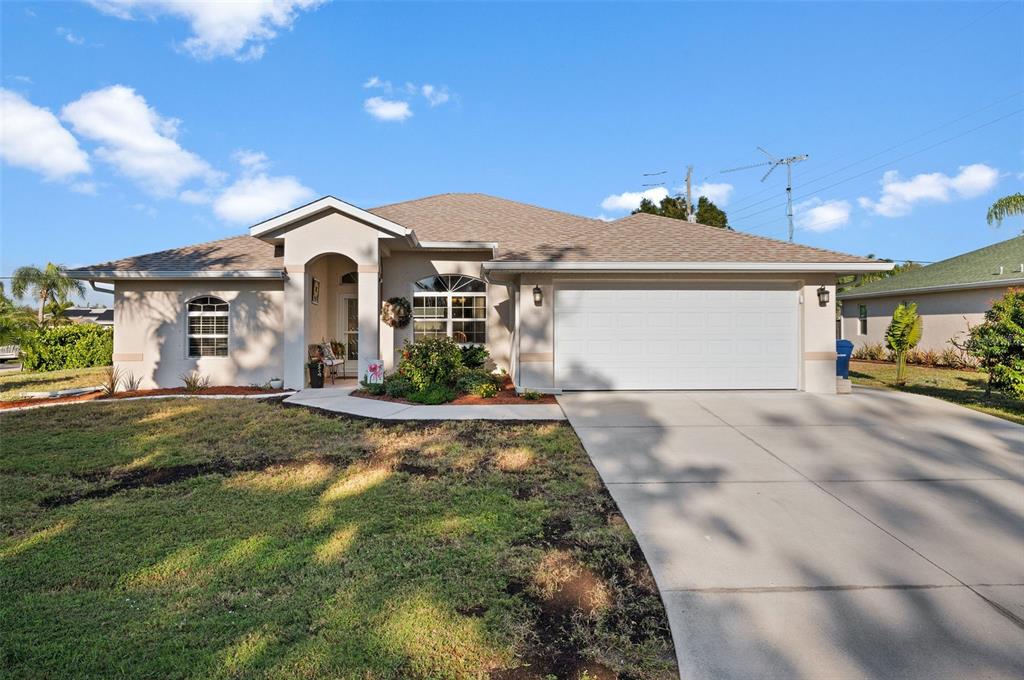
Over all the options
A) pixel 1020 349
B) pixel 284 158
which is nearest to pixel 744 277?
pixel 1020 349

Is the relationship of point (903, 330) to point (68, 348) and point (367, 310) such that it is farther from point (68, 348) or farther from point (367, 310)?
point (68, 348)

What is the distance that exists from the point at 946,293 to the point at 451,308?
63.2 feet

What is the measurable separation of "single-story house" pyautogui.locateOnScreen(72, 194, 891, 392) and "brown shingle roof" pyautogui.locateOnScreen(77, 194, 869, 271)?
0.06 metres

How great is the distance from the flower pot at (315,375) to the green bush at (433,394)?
3.09 meters

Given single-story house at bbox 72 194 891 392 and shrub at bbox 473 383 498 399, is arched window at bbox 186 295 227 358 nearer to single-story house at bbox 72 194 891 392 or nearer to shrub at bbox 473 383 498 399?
single-story house at bbox 72 194 891 392

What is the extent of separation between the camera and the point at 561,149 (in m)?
20.0

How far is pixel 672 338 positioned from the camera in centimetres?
999

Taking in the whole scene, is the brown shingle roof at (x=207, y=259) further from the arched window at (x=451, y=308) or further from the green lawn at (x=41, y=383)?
the green lawn at (x=41, y=383)

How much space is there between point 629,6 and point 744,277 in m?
7.54

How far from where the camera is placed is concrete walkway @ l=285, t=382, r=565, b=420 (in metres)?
8.12

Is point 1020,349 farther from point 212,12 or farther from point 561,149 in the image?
point 212,12

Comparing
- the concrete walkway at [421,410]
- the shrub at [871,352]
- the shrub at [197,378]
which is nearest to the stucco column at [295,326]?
the concrete walkway at [421,410]

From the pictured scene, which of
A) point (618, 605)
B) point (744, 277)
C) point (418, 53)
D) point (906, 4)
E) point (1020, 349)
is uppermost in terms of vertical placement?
point (418, 53)

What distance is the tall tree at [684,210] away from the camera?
82.8ft
